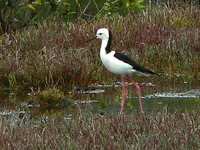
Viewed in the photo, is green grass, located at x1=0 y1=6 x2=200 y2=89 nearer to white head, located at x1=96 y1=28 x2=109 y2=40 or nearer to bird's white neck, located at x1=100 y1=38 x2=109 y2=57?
white head, located at x1=96 y1=28 x2=109 y2=40

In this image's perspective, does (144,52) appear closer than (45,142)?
No

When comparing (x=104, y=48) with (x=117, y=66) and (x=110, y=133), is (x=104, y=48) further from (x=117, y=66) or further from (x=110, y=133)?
(x=110, y=133)

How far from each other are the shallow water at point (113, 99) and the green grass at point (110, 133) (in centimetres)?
174

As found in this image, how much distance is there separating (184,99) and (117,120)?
12.0ft

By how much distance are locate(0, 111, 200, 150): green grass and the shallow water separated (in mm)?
1736

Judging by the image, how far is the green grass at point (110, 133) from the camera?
7.01m

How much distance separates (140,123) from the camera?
8016 mm

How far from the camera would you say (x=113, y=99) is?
39.3 ft

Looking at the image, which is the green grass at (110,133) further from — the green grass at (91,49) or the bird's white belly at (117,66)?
the green grass at (91,49)

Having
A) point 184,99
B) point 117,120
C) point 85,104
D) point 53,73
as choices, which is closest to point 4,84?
point 53,73

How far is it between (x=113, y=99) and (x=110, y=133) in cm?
440

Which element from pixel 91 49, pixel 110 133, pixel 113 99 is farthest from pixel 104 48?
pixel 110 133

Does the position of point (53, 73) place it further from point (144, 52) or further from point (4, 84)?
point (144, 52)

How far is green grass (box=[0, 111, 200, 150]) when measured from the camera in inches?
276
